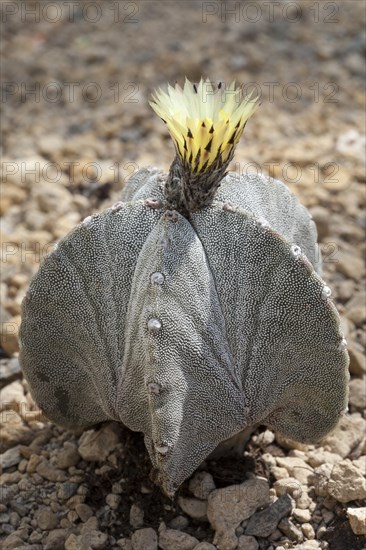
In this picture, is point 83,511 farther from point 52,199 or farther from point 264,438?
point 52,199

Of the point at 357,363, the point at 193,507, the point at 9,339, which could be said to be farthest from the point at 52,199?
the point at 193,507

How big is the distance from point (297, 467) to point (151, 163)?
87.8 inches

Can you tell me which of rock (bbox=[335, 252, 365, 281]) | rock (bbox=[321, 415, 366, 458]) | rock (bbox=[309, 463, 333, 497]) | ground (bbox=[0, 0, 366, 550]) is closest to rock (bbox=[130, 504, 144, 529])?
ground (bbox=[0, 0, 366, 550])

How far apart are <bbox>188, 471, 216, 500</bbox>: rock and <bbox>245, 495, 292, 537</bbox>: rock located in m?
0.15

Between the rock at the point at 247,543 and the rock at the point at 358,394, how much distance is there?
29.5 inches

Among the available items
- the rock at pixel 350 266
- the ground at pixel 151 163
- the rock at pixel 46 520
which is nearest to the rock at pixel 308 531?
the ground at pixel 151 163

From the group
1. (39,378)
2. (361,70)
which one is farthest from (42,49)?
(39,378)

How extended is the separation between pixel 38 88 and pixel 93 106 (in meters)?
0.43

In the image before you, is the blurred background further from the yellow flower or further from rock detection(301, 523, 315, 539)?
the yellow flower

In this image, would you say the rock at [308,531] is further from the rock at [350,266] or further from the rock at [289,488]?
the rock at [350,266]

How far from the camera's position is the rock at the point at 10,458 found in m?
2.66

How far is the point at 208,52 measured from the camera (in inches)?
215

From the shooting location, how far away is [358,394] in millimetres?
2861

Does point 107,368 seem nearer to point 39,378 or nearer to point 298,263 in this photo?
point 39,378
